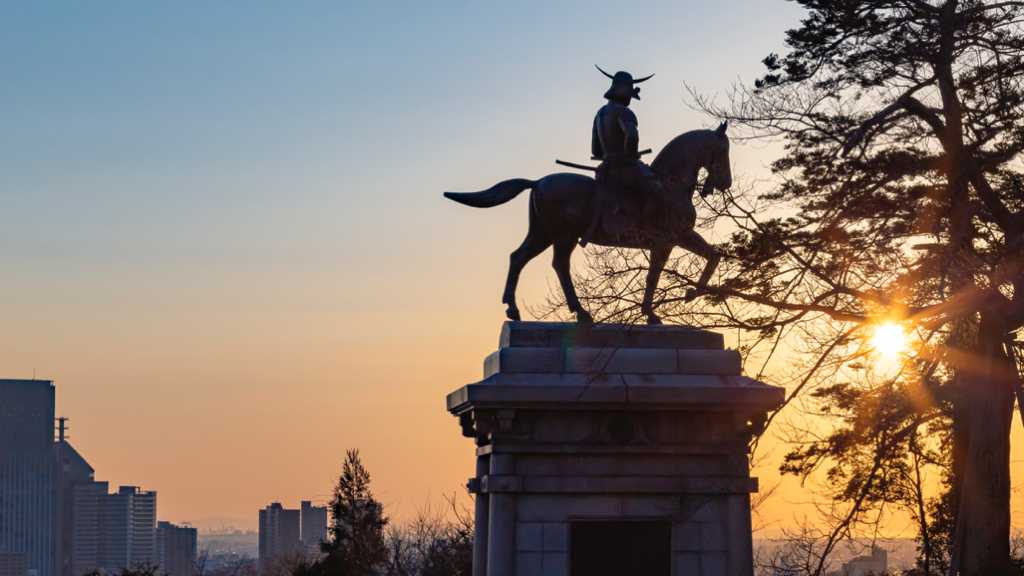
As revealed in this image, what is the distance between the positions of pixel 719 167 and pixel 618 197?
3.92 ft

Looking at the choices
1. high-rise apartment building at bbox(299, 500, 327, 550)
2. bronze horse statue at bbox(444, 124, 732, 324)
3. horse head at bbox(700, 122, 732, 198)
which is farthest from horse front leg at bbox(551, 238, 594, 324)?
high-rise apartment building at bbox(299, 500, 327, 550)

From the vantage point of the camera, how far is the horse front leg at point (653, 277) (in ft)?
43.2

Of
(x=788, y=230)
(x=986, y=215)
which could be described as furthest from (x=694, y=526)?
(x=986, y=215)

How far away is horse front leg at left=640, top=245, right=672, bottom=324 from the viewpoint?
A: 1316 centimetres

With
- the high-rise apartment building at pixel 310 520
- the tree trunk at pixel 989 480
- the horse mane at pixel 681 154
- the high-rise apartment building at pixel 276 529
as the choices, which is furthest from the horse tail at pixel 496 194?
the high-rise apartment building at pixel 310 520

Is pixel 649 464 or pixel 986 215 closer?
pixel 649 464

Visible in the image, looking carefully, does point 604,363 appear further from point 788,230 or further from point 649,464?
point 788,230

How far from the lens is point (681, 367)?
1229cm

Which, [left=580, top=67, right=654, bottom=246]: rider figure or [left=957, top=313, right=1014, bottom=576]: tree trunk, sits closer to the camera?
[left=580, top=67, right=654, bottom=246]: rider figure

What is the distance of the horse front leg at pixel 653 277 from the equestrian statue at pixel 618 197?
0.01 m

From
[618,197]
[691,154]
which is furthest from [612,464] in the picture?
[691,154]

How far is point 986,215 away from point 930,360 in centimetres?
241

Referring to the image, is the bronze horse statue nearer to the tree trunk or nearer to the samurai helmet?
the samurai helmet

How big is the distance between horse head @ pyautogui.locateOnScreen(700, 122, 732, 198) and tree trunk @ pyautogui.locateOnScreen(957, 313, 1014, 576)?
18.4ft
